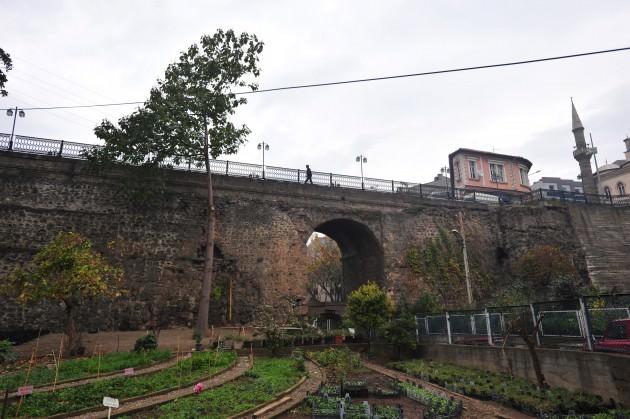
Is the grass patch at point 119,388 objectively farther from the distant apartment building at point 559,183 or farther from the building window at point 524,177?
the distant apartment building at point 559,183

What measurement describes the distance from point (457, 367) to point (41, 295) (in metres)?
12.7

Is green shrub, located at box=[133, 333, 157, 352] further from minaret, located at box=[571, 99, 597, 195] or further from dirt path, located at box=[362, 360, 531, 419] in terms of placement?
minaret, located at box=[571, 99, 597, 195]

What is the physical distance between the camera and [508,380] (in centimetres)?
970

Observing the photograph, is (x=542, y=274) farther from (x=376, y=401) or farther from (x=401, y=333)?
(x=376, y=401)

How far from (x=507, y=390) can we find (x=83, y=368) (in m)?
10.4

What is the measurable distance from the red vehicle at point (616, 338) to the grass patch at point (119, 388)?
910 centimetres

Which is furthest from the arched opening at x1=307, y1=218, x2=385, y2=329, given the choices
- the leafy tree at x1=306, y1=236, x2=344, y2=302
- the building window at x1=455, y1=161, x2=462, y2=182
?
the building window at x1=455, y1=161, x2=462, y2=182

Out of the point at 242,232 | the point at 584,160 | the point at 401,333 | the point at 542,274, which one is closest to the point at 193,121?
the point at 242,232

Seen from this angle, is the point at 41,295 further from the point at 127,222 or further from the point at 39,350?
the point at 127,222

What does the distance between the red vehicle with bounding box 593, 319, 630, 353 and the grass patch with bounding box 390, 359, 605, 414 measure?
1076 mm

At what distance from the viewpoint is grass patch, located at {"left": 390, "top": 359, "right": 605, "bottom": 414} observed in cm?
729

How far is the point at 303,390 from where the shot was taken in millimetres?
8742

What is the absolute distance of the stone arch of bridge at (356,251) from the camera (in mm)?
21812

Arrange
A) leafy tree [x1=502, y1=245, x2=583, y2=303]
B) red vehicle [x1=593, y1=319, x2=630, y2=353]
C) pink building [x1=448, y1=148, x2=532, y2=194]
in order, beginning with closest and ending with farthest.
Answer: red vehicle [x1=593, y1=319, x2=630, y2=353]
leafy tree [x1=502, y1=245, x2=583, y2=303]
pink building [x1=448, y1=148, x2=532, y2=194]
